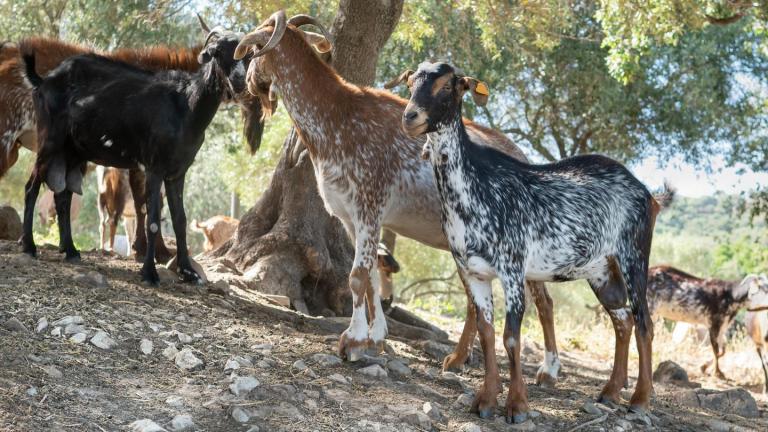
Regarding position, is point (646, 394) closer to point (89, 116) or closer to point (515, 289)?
point (515, 289)

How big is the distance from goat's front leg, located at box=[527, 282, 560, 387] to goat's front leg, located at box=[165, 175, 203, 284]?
2733mm

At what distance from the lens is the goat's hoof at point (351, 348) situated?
6117 mm

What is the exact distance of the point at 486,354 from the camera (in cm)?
554

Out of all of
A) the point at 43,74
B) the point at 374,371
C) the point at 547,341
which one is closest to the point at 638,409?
the point at 547,341

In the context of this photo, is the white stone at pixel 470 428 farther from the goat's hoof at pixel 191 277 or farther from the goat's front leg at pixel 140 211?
the goat's front leg at pixel 140 211

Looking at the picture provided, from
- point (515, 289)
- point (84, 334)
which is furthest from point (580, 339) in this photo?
point (84, 334)

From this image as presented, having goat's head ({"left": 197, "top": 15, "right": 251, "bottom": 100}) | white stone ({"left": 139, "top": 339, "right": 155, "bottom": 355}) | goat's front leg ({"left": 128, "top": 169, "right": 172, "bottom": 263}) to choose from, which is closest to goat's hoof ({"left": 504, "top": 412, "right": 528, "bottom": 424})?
white stone ({"left": 139, "top": 339, "right": 155, "bottom": 355})

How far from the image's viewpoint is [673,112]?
1716 cm

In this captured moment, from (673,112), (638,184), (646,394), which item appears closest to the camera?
(646,394)

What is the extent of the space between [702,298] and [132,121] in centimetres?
960

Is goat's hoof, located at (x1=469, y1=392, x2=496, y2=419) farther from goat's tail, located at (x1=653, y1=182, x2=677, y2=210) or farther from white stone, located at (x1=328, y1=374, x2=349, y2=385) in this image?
goat's tail, located at (x1=653, y1=182, x2=677, y2=210)

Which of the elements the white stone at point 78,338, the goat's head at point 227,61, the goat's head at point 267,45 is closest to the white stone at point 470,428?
the white stone at point 78,338

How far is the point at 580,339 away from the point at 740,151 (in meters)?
7.23

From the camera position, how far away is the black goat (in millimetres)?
7199
